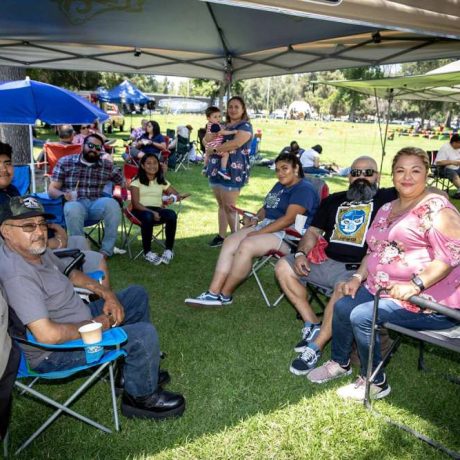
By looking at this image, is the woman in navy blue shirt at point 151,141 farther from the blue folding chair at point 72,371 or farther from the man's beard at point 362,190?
the blue folding chair at point 72,371

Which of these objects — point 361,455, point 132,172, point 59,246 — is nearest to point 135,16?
point 132,172

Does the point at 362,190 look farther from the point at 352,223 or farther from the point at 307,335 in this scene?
the point at 307,335

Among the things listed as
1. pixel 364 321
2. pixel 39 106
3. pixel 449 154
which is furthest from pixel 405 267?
pixel 449 154

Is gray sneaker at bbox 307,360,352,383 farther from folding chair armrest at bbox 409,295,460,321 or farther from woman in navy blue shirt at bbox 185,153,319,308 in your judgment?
woman in navy blue shirt at bbox 185,153,319,308

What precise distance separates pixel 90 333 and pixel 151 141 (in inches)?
337

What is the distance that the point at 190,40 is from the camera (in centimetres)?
527

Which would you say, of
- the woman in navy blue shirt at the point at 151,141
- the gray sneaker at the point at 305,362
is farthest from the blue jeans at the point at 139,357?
the woman in navy blue shirt at the point at 151,141

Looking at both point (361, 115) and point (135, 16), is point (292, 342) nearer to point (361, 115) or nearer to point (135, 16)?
point (135, 16)

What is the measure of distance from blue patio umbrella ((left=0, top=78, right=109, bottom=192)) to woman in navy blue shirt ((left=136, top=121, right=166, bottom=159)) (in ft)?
13.2

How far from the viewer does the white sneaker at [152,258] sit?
5094mm

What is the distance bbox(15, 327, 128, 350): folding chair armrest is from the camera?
207 cm

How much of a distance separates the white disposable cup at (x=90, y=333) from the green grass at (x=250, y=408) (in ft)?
1.87

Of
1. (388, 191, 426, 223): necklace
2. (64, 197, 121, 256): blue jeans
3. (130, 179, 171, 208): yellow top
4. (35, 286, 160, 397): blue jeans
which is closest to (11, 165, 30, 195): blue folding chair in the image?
→ (64, 197, 121, 256): blue jeans

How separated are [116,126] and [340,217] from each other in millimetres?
24398
